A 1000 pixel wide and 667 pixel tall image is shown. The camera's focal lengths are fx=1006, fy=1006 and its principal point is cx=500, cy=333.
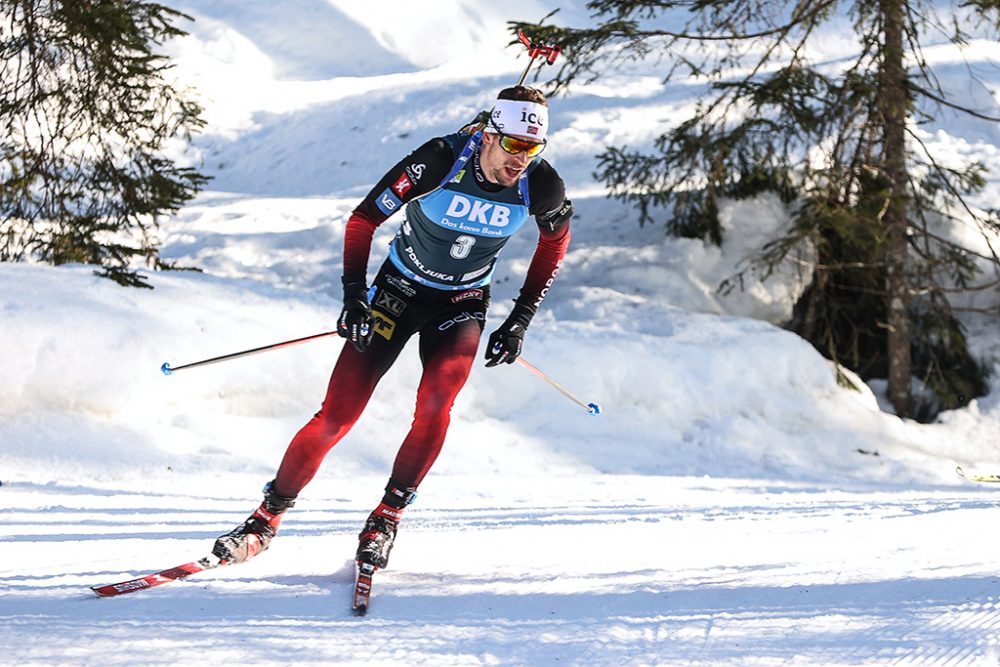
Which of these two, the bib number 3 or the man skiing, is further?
the bib number 3

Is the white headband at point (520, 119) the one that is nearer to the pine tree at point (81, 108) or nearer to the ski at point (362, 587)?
the ski at point (362, 587)

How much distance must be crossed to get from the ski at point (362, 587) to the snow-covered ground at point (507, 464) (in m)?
0.06

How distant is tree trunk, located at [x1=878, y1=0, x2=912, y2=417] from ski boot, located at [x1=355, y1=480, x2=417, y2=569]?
739 cm

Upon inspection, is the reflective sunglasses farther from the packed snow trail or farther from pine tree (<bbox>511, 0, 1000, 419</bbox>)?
pine tree (<bbox>511, 0, 1000, 419</bbox>)

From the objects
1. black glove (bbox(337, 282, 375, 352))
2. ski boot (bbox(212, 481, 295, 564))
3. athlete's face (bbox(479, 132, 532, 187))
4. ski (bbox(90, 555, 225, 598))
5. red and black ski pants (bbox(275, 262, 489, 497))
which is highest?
athlete's face (bbox(479, 132, 532, 187))

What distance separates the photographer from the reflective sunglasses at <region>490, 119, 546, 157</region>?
4.06m

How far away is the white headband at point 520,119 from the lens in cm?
405

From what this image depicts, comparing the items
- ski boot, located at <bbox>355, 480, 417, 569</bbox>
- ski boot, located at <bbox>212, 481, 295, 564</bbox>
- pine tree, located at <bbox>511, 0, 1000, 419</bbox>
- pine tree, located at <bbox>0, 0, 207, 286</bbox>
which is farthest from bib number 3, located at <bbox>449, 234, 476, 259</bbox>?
pine tree, located at <bbox>511, 0, 1000, 419</bbox>

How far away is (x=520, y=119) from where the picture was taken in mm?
4055

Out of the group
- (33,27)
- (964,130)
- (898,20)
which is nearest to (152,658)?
(33,27)

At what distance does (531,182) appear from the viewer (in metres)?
4.29

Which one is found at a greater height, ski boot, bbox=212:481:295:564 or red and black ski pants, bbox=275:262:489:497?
red and black ski pants, bbox=275:262:489:497

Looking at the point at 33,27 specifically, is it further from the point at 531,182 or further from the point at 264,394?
the point at 531,182

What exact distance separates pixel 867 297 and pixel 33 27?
8.91 meters
